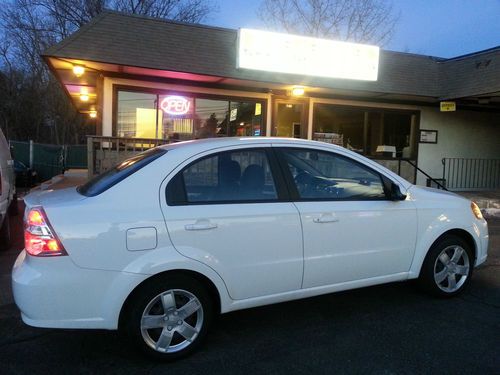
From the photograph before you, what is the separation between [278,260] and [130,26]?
24.7ft

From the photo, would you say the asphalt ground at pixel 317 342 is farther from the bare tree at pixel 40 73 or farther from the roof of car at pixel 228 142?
the bare tree at pixel 40 73

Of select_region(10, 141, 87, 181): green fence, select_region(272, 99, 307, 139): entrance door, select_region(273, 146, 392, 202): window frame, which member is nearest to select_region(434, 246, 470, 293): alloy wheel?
select_region(273, 146, 392, 202): window frame

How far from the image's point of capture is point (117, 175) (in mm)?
3525

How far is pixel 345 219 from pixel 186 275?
147 cm

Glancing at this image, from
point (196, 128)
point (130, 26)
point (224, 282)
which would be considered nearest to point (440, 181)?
point (196, 128)

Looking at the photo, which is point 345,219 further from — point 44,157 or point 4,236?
point 44,157

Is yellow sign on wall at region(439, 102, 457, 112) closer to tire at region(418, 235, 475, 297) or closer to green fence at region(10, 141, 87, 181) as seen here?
tire at region(418, 235, 475, 297)

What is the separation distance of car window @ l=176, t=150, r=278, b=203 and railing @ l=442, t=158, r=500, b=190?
39.2 feet

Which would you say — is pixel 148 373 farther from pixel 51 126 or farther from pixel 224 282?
pixel 51 126

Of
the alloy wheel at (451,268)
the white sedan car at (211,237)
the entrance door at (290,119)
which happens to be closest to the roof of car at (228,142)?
the white sedan car at (211,237)

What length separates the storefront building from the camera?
376 inches

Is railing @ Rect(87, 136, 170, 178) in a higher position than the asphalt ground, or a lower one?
higher

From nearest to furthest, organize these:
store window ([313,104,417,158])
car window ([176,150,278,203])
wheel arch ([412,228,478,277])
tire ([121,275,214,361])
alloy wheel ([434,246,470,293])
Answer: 1. tire ([121,275,214,361])
2. car window ([176,150,278,203])
3. wheel arch ([412,228,478,277])
4. alloy wheel ([434,246,470,293])
5. store window ([313,104,417,158])

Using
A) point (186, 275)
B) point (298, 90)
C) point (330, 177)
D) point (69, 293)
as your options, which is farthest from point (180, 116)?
point (69, 293)
